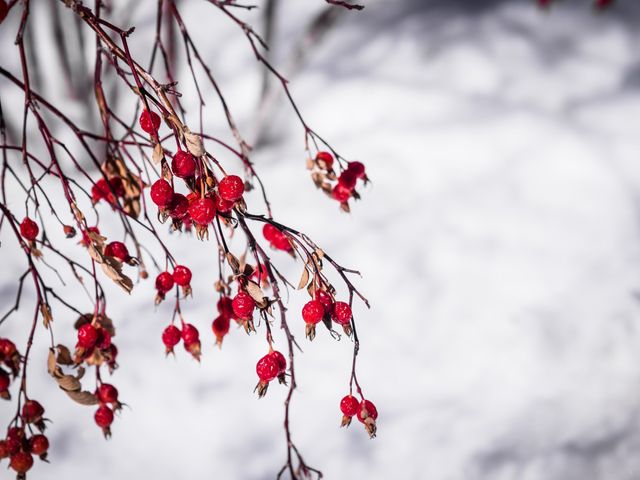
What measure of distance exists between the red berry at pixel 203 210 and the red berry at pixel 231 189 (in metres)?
0.02

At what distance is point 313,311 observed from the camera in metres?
0.49

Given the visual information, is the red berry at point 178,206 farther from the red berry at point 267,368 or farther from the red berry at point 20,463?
the red berry at point 20,463

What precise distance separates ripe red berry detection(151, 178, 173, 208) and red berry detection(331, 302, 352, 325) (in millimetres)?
197

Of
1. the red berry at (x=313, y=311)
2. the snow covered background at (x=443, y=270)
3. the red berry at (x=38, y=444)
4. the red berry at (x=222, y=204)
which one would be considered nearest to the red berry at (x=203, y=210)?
the red berry at (x=222, y=204)

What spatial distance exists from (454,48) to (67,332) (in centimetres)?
184

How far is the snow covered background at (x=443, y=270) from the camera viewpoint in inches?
42.2

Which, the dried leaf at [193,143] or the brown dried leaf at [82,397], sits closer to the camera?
the dried leaf at [193,143]

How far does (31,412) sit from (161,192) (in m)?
0.33

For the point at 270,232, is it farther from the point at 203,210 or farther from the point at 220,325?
the point at 203,210

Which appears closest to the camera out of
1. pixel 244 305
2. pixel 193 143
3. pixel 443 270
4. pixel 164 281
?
pixel 193 143

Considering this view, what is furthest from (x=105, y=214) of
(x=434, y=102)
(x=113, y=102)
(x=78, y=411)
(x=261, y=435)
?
(x=434, y=102)

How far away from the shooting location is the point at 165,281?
1.93ft

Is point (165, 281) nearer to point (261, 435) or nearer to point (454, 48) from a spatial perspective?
point (261, 435)

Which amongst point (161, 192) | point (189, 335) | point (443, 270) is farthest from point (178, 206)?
point (443, 270)
